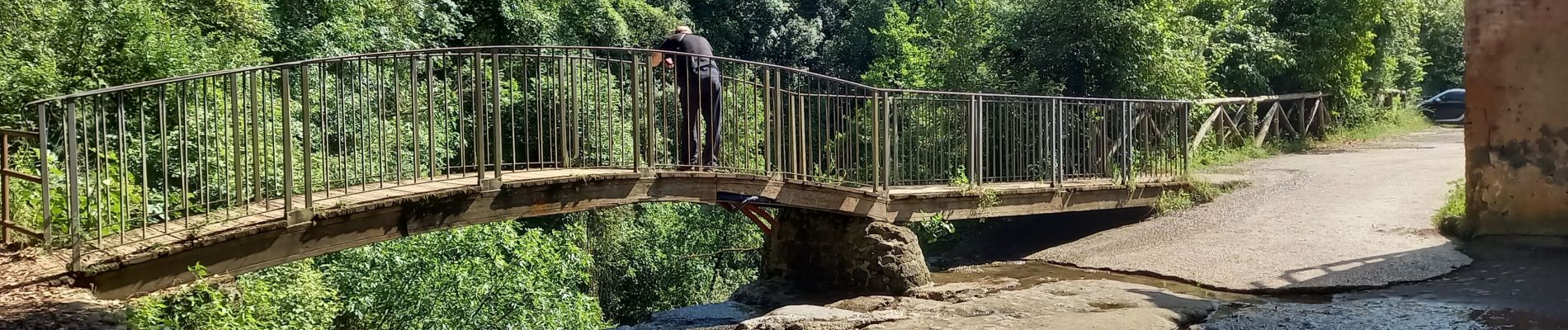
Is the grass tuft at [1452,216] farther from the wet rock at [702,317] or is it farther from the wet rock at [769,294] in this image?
the wet rock at [702,317]

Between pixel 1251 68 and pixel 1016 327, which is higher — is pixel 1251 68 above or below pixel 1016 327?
above

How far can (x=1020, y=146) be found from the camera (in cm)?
1236

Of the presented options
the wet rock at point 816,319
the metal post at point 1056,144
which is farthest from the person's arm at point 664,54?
the metal post at point 1056,144

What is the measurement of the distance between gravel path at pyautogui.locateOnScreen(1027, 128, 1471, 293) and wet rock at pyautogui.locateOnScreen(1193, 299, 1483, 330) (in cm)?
77

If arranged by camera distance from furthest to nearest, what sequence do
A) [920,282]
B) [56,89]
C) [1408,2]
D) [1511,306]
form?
[1408,2], [920,282], [56,89], [1511,306]

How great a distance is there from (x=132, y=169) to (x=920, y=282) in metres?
6.50

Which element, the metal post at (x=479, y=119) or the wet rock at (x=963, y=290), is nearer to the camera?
the metal post at (x=479, y=119)

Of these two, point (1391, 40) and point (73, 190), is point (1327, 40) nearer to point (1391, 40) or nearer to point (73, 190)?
point (1391, 40)

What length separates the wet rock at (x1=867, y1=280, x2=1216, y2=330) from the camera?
840cm

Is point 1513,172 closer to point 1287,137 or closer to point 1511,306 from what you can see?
point 1511,306

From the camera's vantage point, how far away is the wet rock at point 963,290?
32.3 ft

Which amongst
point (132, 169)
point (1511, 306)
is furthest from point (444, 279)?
point (1511, 306)

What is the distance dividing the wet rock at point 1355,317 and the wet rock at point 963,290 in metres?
2.09

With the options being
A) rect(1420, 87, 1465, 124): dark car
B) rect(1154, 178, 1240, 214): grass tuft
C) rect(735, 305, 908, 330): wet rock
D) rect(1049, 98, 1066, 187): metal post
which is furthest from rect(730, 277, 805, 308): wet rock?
rect(1420, 87, 1465, 124): dark car
